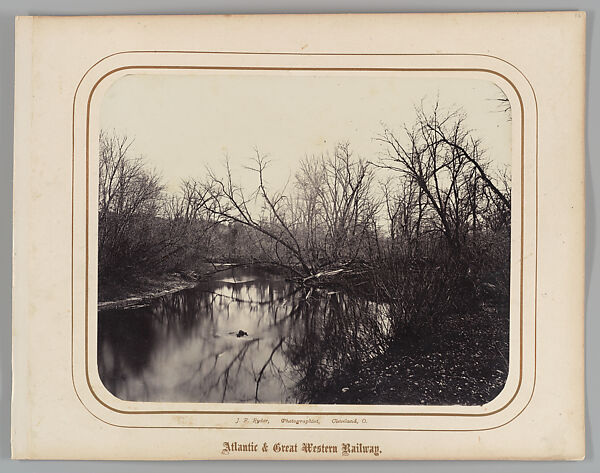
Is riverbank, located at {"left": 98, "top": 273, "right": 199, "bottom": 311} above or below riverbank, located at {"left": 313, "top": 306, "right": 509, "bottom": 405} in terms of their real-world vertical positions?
above

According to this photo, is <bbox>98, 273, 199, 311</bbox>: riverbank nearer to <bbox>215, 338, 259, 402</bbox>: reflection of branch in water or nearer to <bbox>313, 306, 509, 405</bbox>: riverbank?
<bbox>215, 338, 259, 402</bbox>: reflection of branch in water

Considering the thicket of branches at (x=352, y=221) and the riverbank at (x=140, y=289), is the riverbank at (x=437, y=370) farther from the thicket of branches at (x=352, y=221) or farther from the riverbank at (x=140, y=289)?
the riverbank at (x=140, y=289)

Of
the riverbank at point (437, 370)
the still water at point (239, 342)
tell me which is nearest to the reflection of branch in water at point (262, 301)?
the still water at point (239, 342)

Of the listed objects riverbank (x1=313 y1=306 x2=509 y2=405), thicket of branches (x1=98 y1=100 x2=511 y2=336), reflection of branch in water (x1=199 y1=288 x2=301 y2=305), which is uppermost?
thicket of branches (x1=98 y1=100 x2=511 y2=336)

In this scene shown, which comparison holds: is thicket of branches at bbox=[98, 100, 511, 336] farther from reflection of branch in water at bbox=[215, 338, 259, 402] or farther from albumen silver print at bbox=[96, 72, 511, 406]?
reflection of branch in water at bbox=[215, 338, 259, 402]

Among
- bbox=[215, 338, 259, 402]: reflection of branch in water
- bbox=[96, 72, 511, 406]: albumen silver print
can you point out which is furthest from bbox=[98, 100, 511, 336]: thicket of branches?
bbox=[215, 338, 259, 402]: reflection of branch in water
